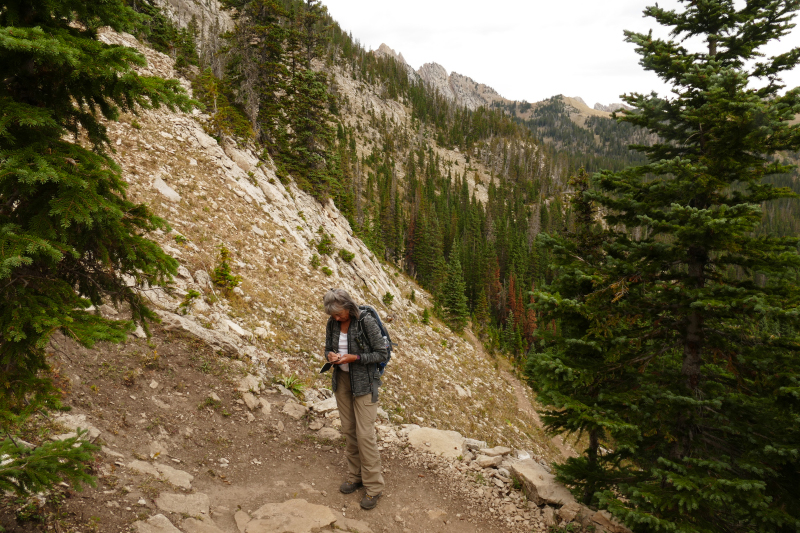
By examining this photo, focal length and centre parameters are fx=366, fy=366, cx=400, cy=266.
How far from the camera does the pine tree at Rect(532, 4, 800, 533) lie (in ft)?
16.4

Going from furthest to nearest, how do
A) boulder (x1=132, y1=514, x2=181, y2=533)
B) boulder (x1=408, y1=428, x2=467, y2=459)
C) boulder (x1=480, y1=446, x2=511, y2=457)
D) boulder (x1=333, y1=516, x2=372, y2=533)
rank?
boulder (x1=480, y1=446, x2=511, y2=457) < boulder (x1=408, y1=428, x2=467, y2=459) < boulder (x1=333, y1=516, x2=372, y2=533) < boulder (x1=132, y1=514, x2=181, y2=533)

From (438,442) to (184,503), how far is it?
507 centimetres

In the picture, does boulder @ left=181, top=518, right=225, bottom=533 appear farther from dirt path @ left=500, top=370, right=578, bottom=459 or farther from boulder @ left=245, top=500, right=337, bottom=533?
dirt path @ left=500, top=370, right=578, bottom=459

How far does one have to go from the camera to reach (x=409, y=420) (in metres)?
12.2

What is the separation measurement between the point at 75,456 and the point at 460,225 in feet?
293

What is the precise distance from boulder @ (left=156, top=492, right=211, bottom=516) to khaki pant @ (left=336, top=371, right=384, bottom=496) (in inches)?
80.3

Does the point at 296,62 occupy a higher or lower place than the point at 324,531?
higher

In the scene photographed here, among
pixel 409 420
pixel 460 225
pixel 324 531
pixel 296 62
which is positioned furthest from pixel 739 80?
pixel 460 225

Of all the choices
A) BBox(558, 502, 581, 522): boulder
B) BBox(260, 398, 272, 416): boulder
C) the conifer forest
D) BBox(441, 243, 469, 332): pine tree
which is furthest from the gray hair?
BBox(441, 243, 469, 332): pine tree

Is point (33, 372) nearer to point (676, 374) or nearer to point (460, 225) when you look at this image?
point (676, 374)

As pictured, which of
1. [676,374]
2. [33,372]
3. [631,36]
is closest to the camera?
[33,372]

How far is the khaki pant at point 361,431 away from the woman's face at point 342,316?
835 mm

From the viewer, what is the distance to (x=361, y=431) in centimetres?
559

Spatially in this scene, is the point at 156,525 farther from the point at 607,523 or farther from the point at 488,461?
the point at 607,523
